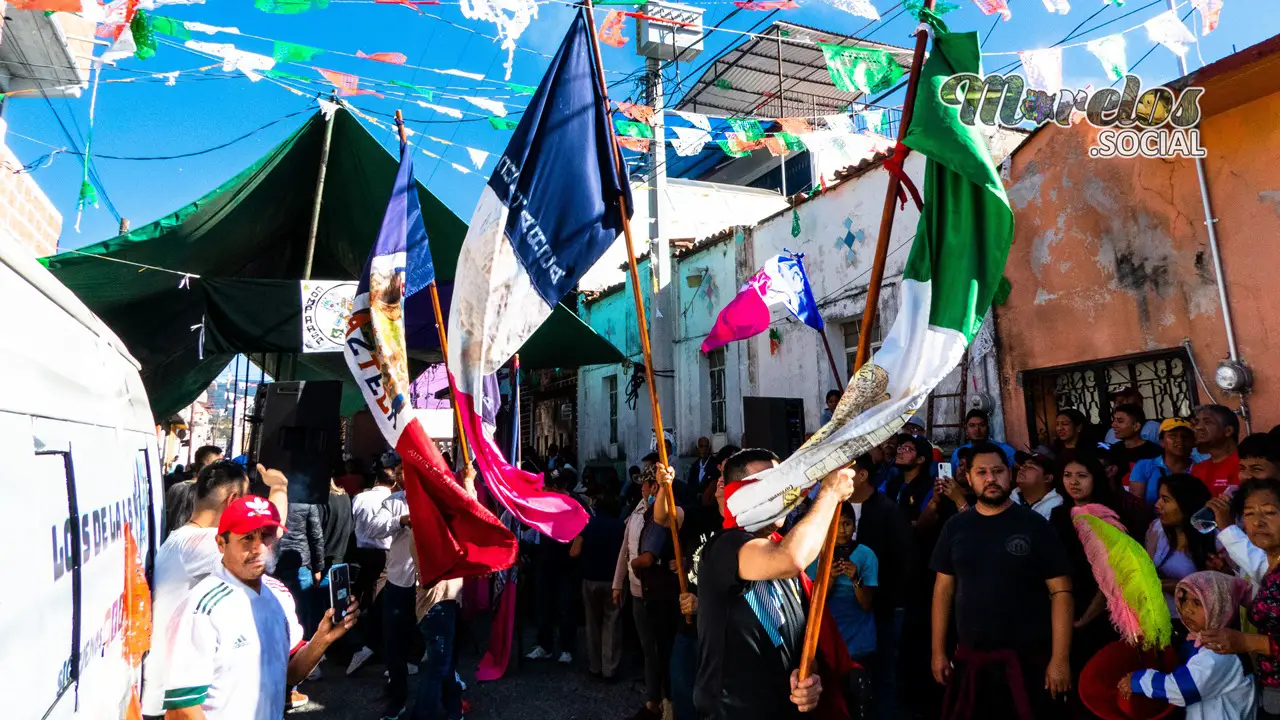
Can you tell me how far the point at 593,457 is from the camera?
1767 cm

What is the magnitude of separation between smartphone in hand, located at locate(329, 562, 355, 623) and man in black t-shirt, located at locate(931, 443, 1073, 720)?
9.36 ft

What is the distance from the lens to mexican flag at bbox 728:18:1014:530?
2.66 meters

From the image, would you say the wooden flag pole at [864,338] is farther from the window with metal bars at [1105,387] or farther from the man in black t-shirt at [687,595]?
the window with metal bars at [1105,387]

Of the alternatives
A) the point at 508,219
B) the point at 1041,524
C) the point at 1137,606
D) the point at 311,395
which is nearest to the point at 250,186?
the point at 311,395

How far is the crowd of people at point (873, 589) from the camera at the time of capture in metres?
2.74

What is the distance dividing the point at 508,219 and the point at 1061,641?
11.1ft

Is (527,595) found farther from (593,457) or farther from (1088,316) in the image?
(593,457)

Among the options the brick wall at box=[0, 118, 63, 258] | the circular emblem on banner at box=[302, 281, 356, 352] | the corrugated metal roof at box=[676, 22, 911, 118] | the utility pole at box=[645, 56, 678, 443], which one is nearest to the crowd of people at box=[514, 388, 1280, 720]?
the circular emblem on banner at box=[302, 281, 356, 352]

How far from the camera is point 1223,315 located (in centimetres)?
663

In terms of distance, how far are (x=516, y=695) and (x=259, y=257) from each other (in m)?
6.64

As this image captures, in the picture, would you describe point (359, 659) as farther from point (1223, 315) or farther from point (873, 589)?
point (1223, 315)

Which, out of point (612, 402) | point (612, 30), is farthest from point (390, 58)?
point (612, 402)

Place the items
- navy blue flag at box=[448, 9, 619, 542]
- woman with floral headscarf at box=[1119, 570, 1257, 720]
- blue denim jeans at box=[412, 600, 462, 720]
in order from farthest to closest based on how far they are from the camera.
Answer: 1. blue denim jeans at box=[412, 600, 462, 720]
2. navy blue flag at box=[448, 9, 619, 542]
3. woman with floral headscarf at box=[1119, 570, 1257, 720]

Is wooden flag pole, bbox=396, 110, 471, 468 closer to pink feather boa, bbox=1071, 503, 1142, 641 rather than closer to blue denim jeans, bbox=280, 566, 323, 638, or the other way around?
blue denim jeans, bbox=280, 566, 323, 638
